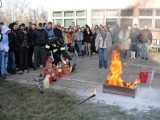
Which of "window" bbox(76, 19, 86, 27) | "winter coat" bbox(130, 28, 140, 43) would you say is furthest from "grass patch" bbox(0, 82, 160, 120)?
"window" bbox(76, 19, 86, 27)

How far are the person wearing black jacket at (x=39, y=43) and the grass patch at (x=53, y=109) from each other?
120 inches

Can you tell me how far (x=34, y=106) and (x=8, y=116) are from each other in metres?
0.70

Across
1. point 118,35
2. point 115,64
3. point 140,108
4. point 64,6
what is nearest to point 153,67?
point 118,35

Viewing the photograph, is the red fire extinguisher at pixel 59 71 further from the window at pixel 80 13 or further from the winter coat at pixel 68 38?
the window at pixel 80 13

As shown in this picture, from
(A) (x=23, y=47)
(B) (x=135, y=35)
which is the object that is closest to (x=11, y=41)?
(A) (x=23, y=47)

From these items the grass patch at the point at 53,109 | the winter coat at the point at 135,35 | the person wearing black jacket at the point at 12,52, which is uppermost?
the winter coat at the point at 135,35

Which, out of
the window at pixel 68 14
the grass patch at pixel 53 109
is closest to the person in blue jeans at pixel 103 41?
the grass patch at pixel 53 109

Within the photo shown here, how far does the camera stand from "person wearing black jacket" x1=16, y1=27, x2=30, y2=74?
27.1ft

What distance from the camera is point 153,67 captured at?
10.3 meters

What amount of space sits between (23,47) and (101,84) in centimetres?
329

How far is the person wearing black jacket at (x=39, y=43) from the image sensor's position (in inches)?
351

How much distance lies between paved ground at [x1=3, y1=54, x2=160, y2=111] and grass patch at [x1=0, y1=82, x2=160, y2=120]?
15.8 inches

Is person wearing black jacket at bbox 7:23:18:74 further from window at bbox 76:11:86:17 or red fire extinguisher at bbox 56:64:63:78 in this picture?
window at bbox 76:11:86:17

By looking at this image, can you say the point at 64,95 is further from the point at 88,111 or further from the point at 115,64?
the point at 115,64
